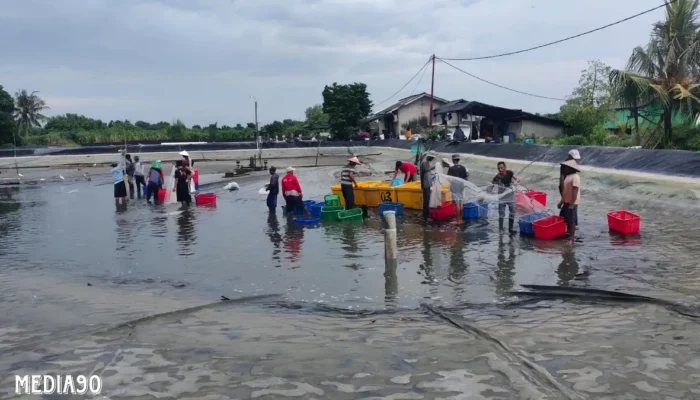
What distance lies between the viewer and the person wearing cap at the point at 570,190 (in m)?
9.73

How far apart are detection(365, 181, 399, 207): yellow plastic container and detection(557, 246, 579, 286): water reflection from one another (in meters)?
5.81

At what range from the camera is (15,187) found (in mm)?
28203

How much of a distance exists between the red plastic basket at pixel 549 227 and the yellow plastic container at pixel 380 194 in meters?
4.77

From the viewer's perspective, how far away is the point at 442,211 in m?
13.1

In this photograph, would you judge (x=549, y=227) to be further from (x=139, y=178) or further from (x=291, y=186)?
(x=139, y=178)

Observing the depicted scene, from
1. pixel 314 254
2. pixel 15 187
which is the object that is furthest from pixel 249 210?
pixel 15 187

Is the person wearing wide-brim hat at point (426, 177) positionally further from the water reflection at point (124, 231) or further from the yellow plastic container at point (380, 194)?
the water reflection at point (124, 231)

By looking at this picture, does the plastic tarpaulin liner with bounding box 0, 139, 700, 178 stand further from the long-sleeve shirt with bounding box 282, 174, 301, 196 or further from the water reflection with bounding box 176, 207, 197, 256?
the water reflection with bounding box 176, 207, 197, 256

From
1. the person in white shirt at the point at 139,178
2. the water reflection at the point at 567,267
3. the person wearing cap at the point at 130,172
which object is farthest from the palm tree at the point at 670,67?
the person wearing cap at the point at 130,172

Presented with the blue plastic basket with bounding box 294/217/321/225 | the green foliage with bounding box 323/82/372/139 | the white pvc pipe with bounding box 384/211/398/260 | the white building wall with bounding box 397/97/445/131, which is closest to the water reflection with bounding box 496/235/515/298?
the white pvc pipe with bounding box 384/211/398/260

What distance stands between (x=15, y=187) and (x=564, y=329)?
2928 centimetres

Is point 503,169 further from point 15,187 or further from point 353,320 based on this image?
point 15,187

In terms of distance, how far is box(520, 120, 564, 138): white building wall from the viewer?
3662 centimetres

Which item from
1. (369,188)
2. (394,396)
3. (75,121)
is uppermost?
(75,121)
